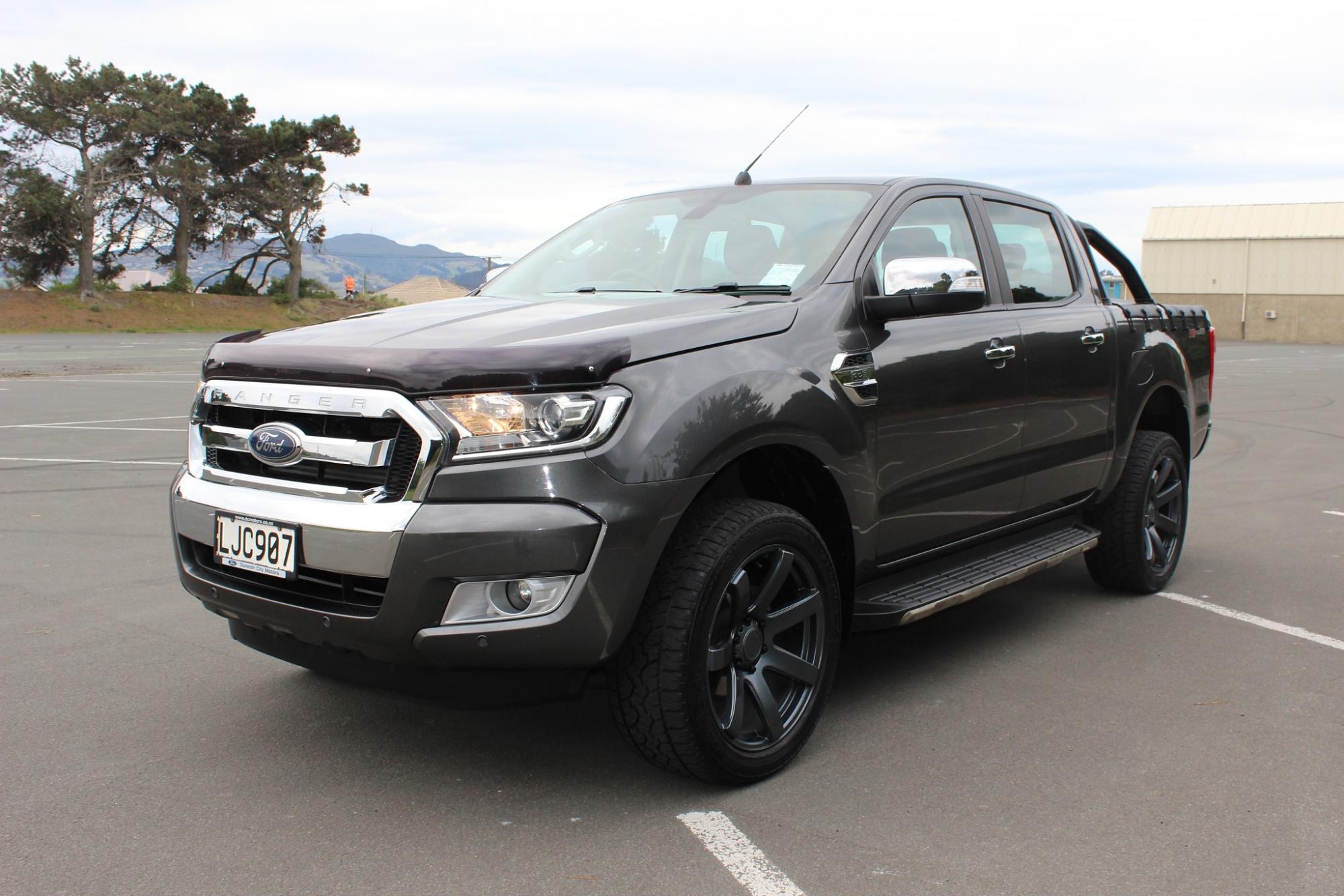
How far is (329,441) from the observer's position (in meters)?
3.03

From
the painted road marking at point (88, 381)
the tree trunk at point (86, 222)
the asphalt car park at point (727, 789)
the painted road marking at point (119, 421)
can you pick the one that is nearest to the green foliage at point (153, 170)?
the tree trunk at point (86, 222)

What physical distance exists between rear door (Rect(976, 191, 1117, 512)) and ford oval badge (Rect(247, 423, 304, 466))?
2.71 metres

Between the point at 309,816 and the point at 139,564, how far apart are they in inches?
128

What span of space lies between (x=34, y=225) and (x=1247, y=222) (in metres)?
50.4

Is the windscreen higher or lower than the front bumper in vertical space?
higher

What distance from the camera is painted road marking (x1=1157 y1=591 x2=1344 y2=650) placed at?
4758mm

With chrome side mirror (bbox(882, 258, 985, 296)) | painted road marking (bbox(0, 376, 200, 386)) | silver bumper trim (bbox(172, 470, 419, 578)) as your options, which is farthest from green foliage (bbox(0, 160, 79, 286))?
chrome side mirror (bbox(882, 258, 985, 296))

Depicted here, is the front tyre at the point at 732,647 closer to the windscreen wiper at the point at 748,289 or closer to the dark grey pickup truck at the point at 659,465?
the dark grey pickup truck at the point at 659,465

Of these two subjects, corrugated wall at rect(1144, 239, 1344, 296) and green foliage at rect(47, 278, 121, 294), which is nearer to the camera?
green foliage at rect(47, 278, 121, 294)

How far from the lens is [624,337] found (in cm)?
305

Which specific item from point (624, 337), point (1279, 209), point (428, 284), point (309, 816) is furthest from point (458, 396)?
point (1279, 209)

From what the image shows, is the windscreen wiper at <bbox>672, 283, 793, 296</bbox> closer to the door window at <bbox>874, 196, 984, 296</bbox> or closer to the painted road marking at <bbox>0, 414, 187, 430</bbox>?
the door window at <bbox>874, 196, 984, 296</bbox>

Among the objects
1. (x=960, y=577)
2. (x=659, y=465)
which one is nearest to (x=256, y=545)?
(x=659, y=465)

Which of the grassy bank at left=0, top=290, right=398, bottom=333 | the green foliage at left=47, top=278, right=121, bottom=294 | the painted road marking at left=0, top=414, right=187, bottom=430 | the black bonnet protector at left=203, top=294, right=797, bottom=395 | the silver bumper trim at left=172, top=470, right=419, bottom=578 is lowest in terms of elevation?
the grassy bank at left=0, top=290, right=398, bottom=333
